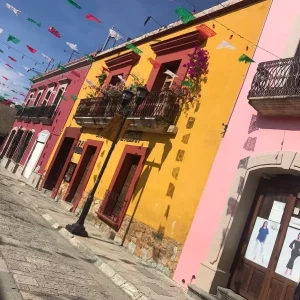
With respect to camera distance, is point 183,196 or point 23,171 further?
point 23,171

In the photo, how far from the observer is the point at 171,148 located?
8.41 m

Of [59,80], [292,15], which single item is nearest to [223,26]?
[292,15]

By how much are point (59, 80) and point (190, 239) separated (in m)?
15.9

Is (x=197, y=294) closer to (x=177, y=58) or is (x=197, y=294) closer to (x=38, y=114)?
(x=177, y=58)

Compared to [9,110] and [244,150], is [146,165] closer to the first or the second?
[244,150]

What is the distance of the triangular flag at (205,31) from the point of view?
8812 mm

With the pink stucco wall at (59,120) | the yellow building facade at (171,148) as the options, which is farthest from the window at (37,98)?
the yellow building facade at (171,148)

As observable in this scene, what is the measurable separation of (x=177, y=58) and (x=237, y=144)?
4.24 meters

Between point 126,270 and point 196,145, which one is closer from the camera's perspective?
point 126,270

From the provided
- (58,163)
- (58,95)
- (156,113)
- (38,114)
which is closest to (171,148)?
(156,113)

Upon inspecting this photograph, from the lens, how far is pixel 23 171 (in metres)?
18.6

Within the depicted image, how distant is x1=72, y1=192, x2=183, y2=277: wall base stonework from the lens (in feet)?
22.8

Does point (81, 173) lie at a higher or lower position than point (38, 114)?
lower

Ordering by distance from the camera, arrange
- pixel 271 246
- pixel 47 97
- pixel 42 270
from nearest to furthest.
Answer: pixel 42 270 < pixel 271 246 < pixel 47 97
